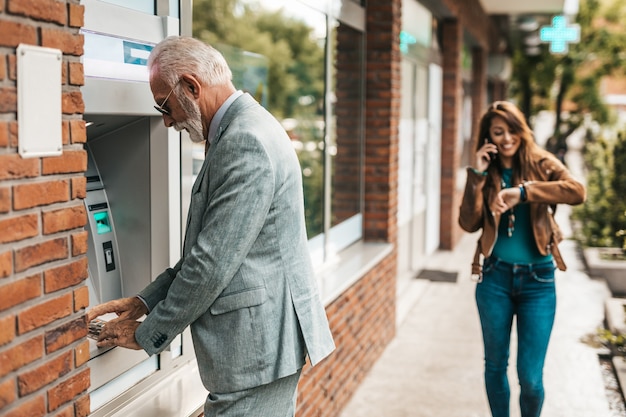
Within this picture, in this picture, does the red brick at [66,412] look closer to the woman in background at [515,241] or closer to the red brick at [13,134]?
the red brick at [13,134]

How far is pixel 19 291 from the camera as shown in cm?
199

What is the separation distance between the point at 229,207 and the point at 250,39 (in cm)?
2846

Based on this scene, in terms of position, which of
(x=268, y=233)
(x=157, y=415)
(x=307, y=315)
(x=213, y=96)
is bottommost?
(x=157, y=415)

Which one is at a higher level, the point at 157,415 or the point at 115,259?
the point at 115,259

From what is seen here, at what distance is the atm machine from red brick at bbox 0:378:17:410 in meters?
0.87

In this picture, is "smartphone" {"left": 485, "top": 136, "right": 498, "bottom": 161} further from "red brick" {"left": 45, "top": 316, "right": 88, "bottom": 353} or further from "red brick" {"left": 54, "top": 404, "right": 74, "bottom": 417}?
"red brick" {"left": 54, "top": 404, "right": 74, "bottom": 417}

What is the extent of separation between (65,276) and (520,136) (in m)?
2.61

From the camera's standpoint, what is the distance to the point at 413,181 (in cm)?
923

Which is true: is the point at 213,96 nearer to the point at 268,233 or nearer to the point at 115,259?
the point at 268,233

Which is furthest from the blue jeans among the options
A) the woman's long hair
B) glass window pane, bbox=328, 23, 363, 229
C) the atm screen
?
glass window pane, bbox=328, 23, 363, 229

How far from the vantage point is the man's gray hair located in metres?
2.34

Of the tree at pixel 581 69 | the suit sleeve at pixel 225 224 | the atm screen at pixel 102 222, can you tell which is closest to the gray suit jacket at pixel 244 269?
the suit sleeve at pixel 225 224

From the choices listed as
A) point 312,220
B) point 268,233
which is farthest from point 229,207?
point 312,220

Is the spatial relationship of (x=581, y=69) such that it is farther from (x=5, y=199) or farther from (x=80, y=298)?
(x=5, y=199)
